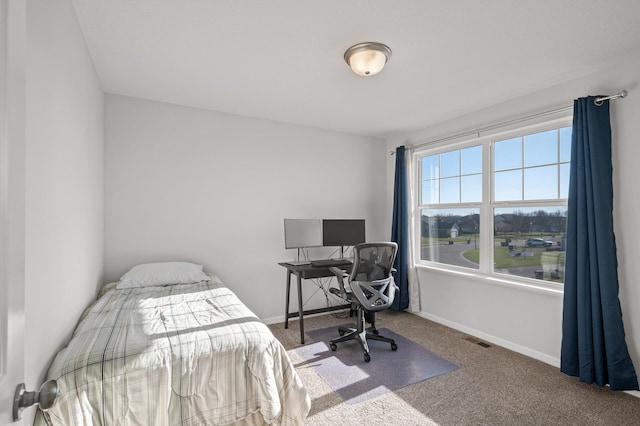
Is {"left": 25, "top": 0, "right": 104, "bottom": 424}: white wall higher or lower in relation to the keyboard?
higher

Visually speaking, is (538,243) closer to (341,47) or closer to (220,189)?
(341,47)

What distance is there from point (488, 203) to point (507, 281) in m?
0.86

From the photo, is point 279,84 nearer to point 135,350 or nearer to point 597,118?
point 135,350

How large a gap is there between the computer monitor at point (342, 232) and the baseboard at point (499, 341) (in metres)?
1.37

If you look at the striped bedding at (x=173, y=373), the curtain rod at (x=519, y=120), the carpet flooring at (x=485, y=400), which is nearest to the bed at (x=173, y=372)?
the striped bedding at (x=173, y=373)

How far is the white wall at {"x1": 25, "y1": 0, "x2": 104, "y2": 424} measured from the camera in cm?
129

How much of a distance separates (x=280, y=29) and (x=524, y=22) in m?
1.56

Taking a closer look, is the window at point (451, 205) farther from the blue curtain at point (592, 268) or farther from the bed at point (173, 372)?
the bed at point (173, 372)

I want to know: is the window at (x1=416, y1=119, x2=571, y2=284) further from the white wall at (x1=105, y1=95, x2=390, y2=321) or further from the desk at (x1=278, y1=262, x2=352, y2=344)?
the desk at (x1=278, y1=262, x2=352, y2=344)

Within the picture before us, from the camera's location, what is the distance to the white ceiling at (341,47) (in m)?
1.93

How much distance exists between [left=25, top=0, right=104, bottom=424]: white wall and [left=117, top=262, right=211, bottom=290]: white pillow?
1.32 feet

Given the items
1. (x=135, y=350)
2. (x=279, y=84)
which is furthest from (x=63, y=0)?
(x=135, y=350)

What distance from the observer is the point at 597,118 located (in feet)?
8.34

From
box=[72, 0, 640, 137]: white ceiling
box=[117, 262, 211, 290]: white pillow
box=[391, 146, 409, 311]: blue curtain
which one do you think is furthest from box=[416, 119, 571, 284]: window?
box=[117, 262, 211, 290]: white pillow
